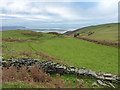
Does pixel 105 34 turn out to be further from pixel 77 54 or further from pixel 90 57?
pixel 90 57

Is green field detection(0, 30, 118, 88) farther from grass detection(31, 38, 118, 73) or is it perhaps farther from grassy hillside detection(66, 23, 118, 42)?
grassy hillside detection(66, 23, 118, 42)

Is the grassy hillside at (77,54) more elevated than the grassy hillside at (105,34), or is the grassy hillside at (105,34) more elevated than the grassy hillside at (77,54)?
the grassy hillside at (105,34)

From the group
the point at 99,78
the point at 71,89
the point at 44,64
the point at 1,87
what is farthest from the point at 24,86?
the point at 99,78

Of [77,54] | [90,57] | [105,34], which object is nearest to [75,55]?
[77,54]

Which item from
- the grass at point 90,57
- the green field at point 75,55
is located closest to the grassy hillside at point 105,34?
the green field at point 75,55

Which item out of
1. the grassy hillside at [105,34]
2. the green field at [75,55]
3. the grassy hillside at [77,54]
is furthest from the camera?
the grassy hillside at [105,34]

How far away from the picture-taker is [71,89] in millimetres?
6785

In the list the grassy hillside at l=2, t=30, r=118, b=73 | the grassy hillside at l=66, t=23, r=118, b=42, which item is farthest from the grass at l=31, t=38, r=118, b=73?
the grassy hillside at l=66, t=23, r=118, b=42

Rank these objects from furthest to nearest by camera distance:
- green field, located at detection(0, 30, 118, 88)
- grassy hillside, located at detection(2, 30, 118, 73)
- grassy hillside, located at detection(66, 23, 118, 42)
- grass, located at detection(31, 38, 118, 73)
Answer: grassy hillside, located at detection(66, 23, 118, 42)
grassy hillside, located at detection(2, 30, 118, 73)
grass, located at detection(31, 38, 118, 73)
green field, located at detection(0, 30, 118, 88)

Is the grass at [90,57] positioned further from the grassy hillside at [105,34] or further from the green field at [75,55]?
the grassy hillside at [105,34]

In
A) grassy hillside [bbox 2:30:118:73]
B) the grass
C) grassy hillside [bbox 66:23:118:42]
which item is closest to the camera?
the grass

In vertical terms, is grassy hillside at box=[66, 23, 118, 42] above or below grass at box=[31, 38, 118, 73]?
above

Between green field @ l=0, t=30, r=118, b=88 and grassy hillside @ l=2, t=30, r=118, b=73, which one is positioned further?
grassy hillside @ l=2, t=30, r=118, b=73

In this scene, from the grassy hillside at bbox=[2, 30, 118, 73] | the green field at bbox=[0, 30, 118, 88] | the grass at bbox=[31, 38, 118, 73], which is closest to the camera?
the green field at bbox=[0, 30, 118, 88]
